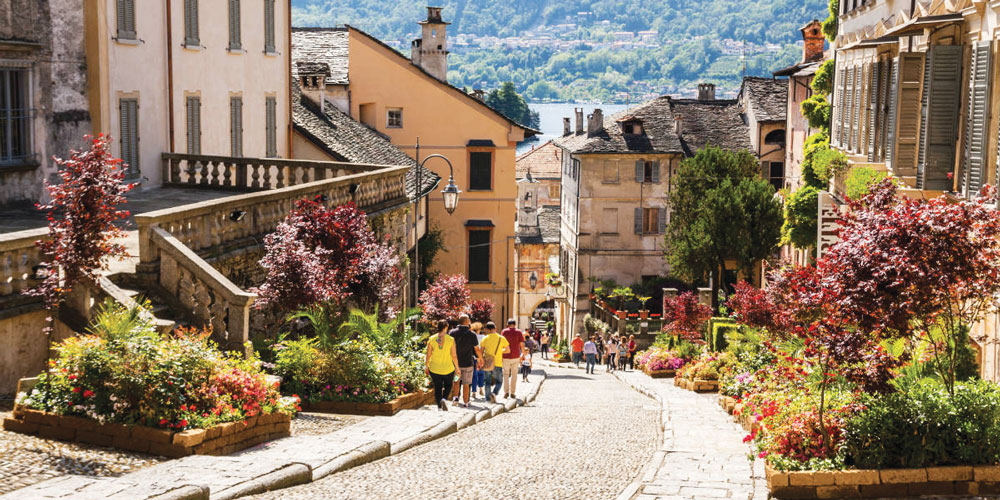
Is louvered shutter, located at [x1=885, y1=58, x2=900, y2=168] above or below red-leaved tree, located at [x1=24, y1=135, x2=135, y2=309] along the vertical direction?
above

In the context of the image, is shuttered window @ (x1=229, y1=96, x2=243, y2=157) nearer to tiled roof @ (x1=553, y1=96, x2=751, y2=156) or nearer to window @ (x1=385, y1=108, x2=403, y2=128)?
window @ (x1=385, y1=108, x2=403, y2=128)

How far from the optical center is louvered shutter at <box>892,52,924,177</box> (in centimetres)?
1978

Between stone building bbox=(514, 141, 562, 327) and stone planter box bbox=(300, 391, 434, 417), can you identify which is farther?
stone building bbox=(514, 141, 562, 327)

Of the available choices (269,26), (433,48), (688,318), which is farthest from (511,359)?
(433,48)

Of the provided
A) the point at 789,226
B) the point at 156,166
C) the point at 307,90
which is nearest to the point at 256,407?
the point at 156,166

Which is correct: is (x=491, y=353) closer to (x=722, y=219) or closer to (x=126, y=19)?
(x=126, y=19)

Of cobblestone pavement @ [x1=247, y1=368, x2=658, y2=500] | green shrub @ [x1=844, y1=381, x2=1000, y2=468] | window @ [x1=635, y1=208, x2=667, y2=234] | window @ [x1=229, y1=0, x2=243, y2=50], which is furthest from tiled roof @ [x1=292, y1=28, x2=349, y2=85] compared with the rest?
green shrub @ [x1=844, y1=381, x2=1000, y2=468]

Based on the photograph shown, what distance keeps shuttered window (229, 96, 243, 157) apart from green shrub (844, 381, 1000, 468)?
21.7 meters

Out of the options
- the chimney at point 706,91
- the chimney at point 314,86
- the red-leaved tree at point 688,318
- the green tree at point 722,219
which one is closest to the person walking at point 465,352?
the red-leaved tree at point 688,318

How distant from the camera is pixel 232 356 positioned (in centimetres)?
1467

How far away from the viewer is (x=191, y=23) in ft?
91.8

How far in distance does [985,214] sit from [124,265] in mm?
10387

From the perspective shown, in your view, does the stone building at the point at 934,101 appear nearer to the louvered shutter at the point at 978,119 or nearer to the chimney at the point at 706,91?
the louvered shutter at the point at 978,119

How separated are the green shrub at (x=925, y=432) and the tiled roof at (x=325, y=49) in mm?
40337
